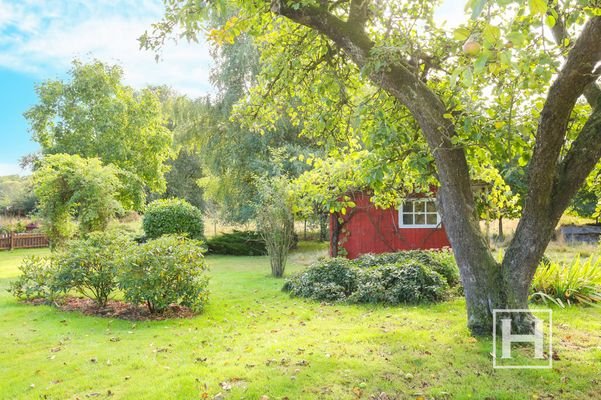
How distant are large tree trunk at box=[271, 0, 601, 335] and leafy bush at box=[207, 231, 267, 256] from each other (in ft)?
49.4

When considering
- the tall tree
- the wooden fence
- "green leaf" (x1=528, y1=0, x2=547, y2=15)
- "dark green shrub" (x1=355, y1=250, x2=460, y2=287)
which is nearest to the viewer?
"green leaf" (x1=528, y1=0, x2=547, y2=15)

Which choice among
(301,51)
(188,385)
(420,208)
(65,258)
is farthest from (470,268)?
(420,208)

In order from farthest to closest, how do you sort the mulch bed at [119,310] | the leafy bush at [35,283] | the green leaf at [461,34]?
the leafy bush at [35,283], the mulch bed at [119,310], the green leaf at [461,34]

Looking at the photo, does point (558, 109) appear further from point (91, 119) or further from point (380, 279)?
point (91, 119)

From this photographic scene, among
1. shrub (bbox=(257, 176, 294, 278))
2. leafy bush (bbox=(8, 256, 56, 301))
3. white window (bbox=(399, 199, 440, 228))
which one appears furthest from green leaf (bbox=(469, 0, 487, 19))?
white window (bbox=(399, 199, 440, 228))

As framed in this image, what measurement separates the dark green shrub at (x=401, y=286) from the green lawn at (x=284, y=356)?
1.28 ft

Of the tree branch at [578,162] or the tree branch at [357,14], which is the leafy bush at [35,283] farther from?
the tree branch at [578,162]

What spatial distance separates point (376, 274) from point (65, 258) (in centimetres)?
573

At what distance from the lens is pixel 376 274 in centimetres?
870

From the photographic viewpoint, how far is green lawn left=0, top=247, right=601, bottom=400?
162 inches

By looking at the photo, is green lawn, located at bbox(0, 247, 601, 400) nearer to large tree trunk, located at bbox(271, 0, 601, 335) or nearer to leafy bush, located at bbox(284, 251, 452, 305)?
leafy bush, located at bbox(284, 251, 452, 305)

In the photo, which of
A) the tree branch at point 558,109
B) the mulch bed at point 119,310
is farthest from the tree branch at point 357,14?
the mulch bed at point 119,310

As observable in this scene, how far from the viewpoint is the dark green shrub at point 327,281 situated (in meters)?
8.75

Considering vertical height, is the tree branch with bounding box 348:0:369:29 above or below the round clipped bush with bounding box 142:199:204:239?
above
